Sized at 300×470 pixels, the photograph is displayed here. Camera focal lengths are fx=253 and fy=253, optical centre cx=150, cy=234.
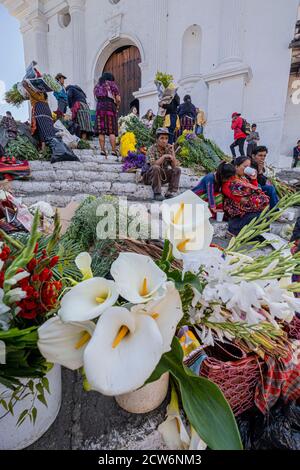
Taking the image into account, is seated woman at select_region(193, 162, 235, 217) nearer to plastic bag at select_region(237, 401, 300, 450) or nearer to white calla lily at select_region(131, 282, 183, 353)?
plastic bag at select_region(237, 401, 300, 450)

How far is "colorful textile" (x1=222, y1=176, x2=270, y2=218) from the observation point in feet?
10.4

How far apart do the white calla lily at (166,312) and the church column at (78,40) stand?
508 inches

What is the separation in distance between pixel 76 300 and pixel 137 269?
0.13m

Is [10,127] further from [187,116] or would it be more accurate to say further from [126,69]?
[126,69]

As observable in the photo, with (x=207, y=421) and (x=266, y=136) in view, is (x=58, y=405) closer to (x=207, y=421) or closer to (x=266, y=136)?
(x=207, y=421)

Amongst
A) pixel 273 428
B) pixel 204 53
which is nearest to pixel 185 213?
pixel 273 428

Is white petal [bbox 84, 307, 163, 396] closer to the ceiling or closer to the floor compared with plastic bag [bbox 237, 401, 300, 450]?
closer to the ceiling

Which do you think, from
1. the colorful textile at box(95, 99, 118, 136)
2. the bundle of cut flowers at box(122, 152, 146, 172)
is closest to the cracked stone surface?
the bundle of cut flowers at box(122, 152, 146, 172)

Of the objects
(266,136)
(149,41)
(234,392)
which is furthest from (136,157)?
(149,41)

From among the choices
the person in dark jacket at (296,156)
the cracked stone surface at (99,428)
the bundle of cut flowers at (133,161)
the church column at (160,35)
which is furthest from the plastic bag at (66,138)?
the person in dark jacket at (296,156)

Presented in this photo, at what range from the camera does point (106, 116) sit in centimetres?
541

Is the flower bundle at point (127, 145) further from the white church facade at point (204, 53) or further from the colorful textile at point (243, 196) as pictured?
the white church facade at point (204, 53)

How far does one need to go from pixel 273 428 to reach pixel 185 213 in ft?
3.35

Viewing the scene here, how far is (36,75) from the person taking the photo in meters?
4.85
